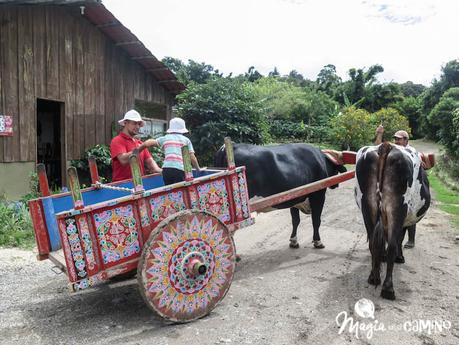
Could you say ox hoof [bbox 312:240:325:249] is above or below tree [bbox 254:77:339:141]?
below

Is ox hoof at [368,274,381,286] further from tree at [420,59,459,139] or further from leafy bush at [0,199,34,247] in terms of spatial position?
tree at [420,59,459,139]

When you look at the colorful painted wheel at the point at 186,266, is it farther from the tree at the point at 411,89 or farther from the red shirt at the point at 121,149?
the tree at the point at 411,89

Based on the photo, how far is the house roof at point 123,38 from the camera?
7869mm

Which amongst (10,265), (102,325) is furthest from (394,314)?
(10,265)

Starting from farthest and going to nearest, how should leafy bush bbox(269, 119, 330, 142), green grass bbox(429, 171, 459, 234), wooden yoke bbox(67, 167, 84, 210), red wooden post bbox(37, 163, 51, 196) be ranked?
leafy bush bbox(269, 119, 330, 142) < green grass bbox(429, 171, 459, 234) < red wooden post bbox(37, 163, 51, 196) < wooden yoke bbox(67, 167, 84, 210)

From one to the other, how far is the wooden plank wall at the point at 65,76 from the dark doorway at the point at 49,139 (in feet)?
5.29

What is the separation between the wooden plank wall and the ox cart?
4.24 meters

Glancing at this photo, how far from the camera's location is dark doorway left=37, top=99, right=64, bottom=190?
32.3 feet

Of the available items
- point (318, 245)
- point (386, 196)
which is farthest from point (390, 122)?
point (386, 196)

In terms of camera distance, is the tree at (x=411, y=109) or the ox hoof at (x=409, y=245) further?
the tree at (x=411, y=109)

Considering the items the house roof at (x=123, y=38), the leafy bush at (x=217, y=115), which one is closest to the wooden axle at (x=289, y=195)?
the house roof at (x=123, y=38)

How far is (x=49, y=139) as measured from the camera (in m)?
10.5

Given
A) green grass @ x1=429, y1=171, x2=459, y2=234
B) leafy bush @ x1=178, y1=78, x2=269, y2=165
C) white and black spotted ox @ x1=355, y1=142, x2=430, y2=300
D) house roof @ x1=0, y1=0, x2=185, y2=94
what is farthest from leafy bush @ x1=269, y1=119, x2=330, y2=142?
white and black spotted ox @ x1=355, y1=142, x2=430, y2=300

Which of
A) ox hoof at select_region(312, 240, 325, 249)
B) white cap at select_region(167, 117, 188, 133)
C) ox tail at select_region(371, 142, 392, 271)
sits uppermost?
white cap at select_region(167, 117, 188, 133)
